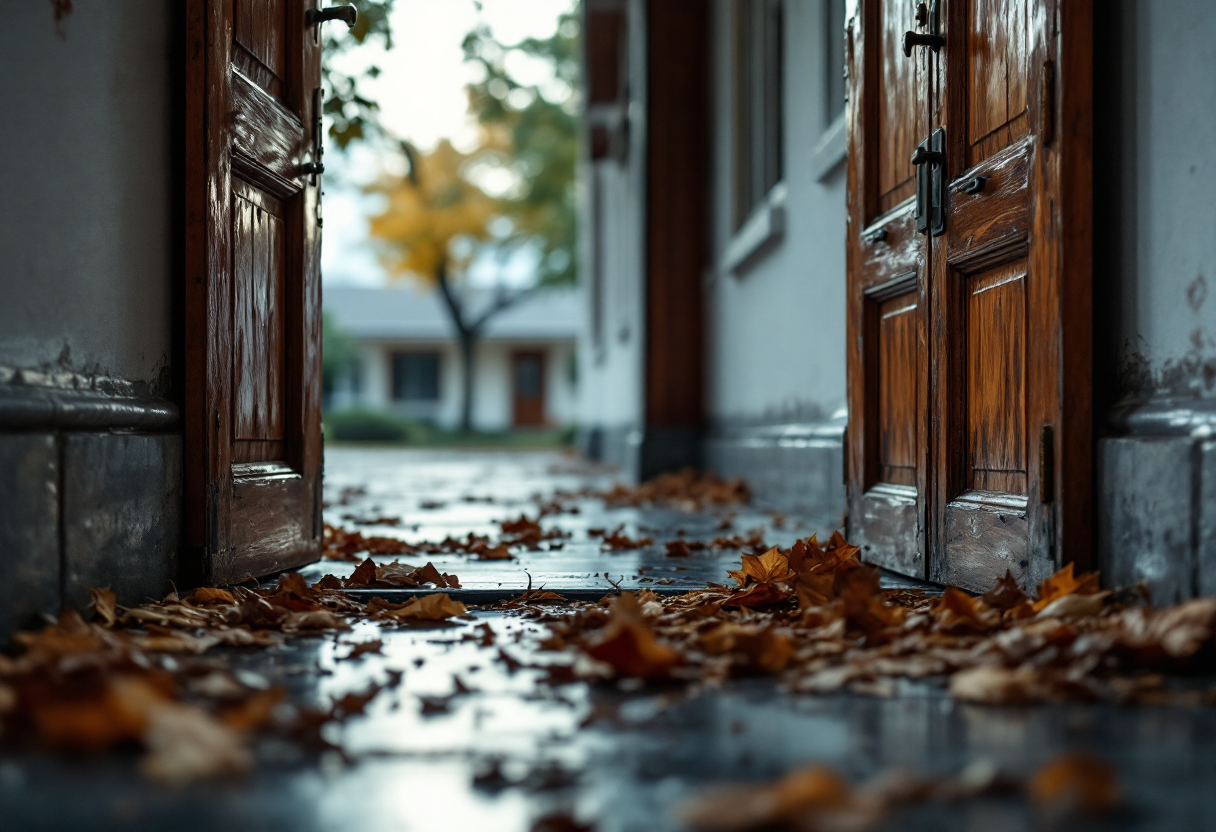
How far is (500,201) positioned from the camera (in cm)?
2581

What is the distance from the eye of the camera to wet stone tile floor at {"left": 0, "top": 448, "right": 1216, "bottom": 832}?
1.16m

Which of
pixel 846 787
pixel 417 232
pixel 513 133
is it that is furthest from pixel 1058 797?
pixel 417 232

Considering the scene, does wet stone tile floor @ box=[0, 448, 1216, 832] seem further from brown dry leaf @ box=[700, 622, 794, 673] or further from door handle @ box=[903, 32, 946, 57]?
door handle @ box=[903, 32, 946, 57]

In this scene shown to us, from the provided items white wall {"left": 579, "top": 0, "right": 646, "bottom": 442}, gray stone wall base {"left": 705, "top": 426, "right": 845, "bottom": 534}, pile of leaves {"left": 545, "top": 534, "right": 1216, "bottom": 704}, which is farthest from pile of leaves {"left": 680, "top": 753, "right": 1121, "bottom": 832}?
white wall {"left": 579, "top": 0, "right": 646, "bottom": 442}

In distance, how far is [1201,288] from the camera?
2.03 meters

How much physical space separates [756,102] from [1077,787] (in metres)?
6.27

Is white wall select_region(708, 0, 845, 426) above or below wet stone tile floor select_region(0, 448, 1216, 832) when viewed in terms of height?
above

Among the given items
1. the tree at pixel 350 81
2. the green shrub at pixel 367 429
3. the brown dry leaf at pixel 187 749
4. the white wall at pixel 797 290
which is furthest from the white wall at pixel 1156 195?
the green shrub at pixel 367 429

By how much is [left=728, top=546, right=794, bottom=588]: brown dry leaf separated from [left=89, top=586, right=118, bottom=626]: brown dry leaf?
140 centimetres

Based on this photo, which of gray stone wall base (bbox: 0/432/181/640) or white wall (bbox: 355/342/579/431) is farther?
white wall (bbox: 355/342/579/431)

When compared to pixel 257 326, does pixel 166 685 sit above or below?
below

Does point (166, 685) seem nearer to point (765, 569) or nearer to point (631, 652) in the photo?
point (631, 652)

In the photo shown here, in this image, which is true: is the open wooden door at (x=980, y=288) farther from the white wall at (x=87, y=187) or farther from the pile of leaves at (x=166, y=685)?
the white wall at (x=87, y=187)

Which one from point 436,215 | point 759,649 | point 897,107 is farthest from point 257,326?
point 436,215
